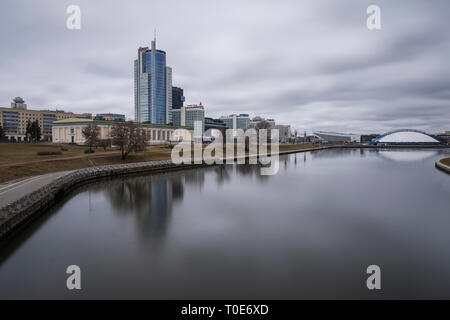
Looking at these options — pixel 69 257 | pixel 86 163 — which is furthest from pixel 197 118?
pixel 69 257

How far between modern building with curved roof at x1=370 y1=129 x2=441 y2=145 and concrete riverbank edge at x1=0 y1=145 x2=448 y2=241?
589 ft

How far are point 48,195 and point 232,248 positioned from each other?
1606 cm

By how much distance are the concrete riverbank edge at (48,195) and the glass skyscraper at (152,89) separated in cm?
11771

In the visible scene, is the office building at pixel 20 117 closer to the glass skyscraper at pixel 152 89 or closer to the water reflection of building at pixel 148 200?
the glass skyscraper at pixel 152 89

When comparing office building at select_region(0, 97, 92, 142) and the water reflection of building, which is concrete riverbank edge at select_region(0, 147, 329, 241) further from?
office building at select_region(0, 97, 92, 142)

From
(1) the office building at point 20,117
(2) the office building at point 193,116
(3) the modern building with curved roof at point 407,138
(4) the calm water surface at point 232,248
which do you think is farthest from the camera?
(2) the office building at point 193,116

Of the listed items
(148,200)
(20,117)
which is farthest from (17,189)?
(20,117)

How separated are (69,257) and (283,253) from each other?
999 cm

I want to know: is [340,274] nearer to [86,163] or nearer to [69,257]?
[69,257]

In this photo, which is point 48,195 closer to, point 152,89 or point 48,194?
point 48,194

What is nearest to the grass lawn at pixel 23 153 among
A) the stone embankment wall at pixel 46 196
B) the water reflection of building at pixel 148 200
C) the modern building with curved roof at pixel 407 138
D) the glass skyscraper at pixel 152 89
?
the stone embankment wall at pixel 46 196

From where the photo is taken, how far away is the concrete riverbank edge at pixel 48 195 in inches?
541

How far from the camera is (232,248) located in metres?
12.6

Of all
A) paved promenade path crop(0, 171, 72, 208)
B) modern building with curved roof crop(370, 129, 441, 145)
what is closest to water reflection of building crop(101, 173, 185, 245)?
paved promenade path crop(0, 171, 72, 208)
